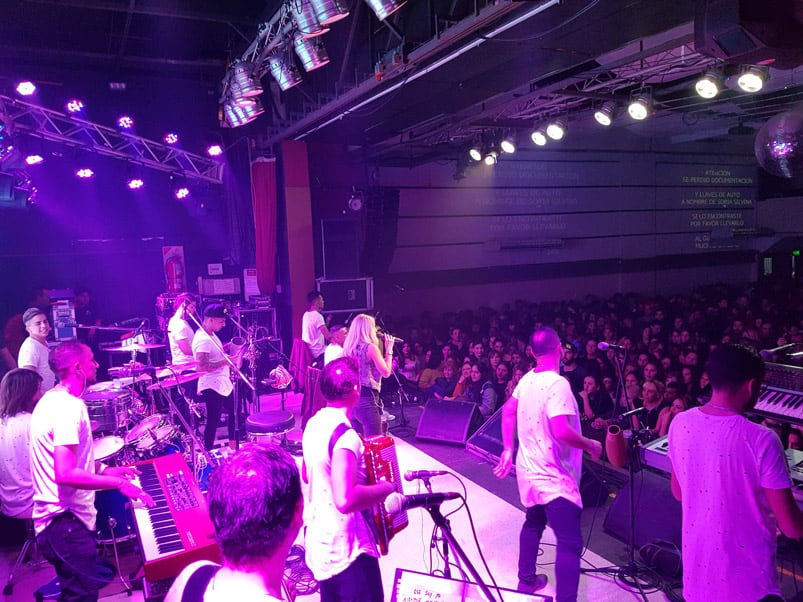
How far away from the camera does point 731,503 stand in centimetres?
199

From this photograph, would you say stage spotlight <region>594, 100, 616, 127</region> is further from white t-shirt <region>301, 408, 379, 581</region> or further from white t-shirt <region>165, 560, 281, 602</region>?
white t-shirt <region>165, 560, 281, 602</region>

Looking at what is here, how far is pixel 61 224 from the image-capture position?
966 centimetres

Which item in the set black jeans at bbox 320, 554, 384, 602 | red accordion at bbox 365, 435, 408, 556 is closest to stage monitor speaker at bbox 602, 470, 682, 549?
red accordion at bbox 365, 435, 408, 556

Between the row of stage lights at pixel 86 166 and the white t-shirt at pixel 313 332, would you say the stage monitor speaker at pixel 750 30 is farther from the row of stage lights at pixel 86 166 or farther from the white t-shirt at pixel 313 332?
the row of stage lights at pixel 86 166

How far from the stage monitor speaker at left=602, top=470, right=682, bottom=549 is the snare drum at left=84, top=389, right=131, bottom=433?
3.66m

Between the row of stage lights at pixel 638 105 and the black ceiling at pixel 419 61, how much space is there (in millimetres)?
173

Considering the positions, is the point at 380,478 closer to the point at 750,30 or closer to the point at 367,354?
the point at 750,30

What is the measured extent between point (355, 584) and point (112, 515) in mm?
2266

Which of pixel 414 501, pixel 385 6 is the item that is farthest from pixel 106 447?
pixel 385 6

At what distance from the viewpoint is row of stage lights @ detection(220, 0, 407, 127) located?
12.2 feet

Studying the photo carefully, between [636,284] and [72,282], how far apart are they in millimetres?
11961

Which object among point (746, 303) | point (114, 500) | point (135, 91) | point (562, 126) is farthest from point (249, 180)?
point (746, 303)

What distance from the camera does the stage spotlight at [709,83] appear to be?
5.86 m

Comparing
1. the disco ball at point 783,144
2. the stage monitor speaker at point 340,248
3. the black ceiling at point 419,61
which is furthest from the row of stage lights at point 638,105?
the stage monitor speaker at point 340,248
